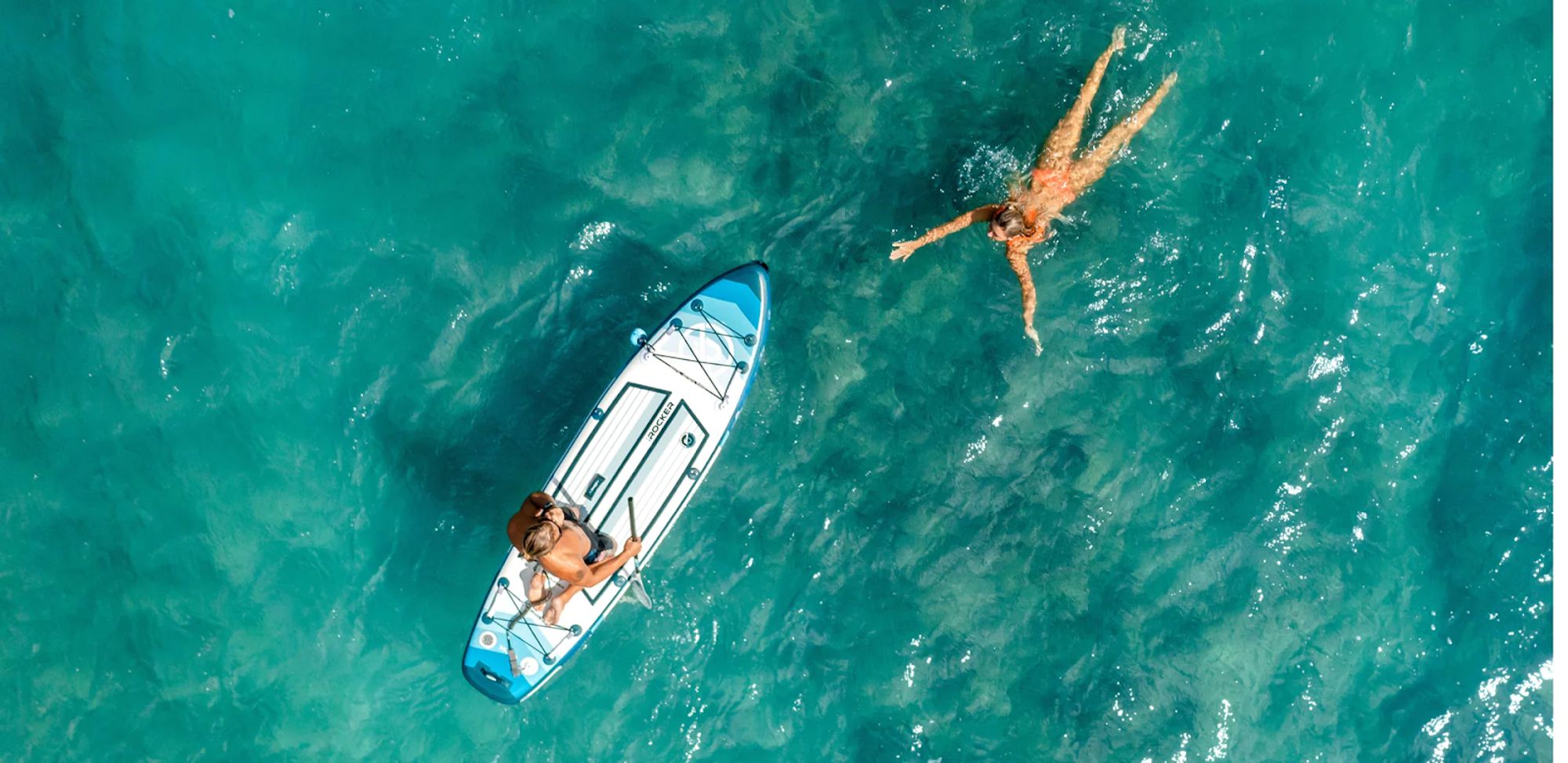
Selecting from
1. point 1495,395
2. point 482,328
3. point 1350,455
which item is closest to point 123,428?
point 482,328

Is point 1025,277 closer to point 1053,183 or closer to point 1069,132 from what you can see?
point 1053,183

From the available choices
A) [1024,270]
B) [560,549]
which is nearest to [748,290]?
[1024,270]

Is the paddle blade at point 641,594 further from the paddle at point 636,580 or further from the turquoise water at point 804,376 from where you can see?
the turquoise water at point 804,376

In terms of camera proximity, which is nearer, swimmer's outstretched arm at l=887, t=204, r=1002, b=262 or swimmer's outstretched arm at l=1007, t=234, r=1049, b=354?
swimmer's outstretched arm at l=887, t=204, r=1002, b=262

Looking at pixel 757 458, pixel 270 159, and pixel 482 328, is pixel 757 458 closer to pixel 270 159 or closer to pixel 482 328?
pixel 482 328

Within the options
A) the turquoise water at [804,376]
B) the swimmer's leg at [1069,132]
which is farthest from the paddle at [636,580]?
the swimmer's leg at [1069,132]

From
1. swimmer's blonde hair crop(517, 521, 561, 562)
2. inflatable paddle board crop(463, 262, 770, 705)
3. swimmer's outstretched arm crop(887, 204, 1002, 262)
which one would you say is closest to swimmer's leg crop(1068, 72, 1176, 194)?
swimmer's outstretched arm crop(887, 204, 1002, 262)

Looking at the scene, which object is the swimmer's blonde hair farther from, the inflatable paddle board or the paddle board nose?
the paddle board nose
